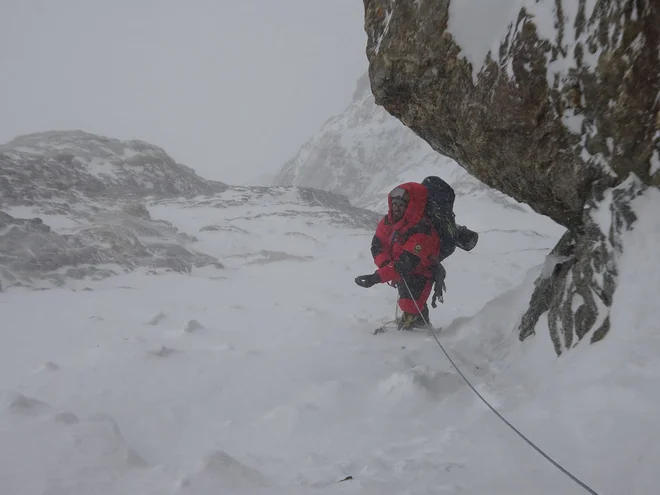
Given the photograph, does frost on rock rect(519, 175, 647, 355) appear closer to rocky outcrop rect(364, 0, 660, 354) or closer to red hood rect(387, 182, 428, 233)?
rocky outcrop rect(364, 0, 660, 354)

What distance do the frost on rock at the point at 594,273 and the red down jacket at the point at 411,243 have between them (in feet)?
5.37

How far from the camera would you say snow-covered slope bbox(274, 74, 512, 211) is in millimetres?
69744

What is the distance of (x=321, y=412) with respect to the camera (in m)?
3.04

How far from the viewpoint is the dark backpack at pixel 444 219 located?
527cm

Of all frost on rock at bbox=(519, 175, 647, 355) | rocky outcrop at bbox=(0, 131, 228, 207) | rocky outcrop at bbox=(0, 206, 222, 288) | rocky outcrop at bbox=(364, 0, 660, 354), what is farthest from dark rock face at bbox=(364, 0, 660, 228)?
rocky outcrop at bbox=(0, 131, 228, 207)

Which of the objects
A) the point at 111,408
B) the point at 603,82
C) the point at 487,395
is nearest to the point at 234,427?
the point at 111,408

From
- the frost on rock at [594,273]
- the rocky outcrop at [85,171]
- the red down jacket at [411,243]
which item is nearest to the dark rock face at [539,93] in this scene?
the frost on rock at [594,273]

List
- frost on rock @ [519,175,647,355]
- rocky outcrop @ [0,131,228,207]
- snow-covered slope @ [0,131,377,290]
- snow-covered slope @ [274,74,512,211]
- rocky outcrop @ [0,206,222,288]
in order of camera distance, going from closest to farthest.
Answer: frost on rock @ [519,175,647,355] < rocky outcrop @ [0,206,222,288] < snow-covered slope @ [0,131,377,290] < rocky outcrop @ [0,131,228,207] < snow-covered slope @ [274,74,512,211]

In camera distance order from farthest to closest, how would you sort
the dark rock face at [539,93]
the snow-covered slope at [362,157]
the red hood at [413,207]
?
the snow-covered slope at [362,157] → the red hood at [413,207] → the dark rock face at [539,93]

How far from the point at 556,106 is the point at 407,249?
7.67 feet

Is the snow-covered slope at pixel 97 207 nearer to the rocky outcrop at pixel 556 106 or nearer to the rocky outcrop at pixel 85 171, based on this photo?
the rocky outcrop at pixel 85 171

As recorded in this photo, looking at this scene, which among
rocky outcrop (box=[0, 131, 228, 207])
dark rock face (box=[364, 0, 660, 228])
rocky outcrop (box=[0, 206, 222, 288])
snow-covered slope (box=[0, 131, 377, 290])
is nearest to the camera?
dark rock face (box=[364, 0, 660, 228])

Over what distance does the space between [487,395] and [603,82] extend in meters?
2.47

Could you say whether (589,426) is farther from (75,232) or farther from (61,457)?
(75,232)
